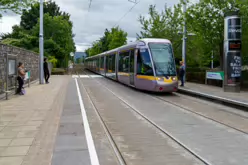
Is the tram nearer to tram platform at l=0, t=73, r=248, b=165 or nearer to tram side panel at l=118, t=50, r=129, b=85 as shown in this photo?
tram side panel at l=118, t=50, r=129, b=85

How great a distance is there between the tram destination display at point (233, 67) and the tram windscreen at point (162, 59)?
321 cm

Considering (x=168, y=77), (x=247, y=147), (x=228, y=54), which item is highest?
(x=228, y=54)

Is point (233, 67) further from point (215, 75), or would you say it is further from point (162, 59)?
point (162, 59)

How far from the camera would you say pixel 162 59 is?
15.9m

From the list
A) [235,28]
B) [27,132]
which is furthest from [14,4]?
[235,28]

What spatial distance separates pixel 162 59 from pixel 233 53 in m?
4.09

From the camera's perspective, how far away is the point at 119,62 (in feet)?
74.9

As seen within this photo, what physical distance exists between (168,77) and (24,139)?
1020 cm

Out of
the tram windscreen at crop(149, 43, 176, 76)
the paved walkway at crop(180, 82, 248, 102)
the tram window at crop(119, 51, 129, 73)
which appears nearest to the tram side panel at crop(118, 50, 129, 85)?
the tram window at crop(119, 51, 129, 73)

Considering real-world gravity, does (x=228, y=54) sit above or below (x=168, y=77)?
above

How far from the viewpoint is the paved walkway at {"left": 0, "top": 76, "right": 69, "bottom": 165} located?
537 cm

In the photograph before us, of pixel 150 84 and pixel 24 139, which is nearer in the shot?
pixel 24 139

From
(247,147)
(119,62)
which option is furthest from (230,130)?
A: (119,62)

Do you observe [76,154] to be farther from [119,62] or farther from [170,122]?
[119,62]
